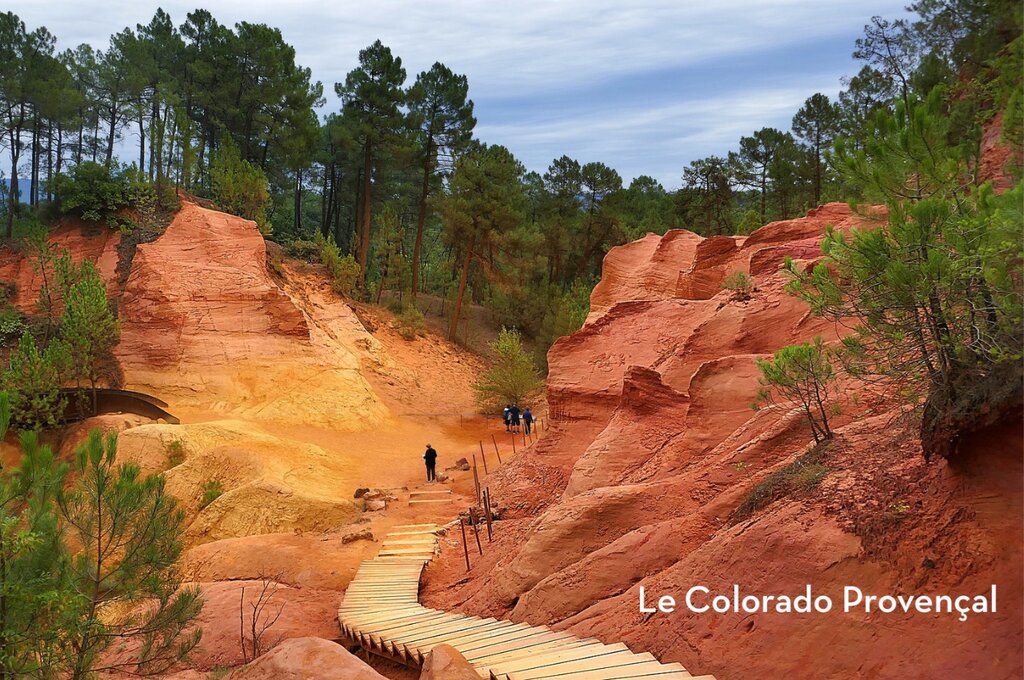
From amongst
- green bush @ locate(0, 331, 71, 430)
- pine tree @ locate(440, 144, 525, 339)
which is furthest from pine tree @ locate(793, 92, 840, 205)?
green bush @ locate(0, 331, 71, 430)

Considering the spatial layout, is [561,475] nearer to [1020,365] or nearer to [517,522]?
[517,522]

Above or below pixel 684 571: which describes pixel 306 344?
above

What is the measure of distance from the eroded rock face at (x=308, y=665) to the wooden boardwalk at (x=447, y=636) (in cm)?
109

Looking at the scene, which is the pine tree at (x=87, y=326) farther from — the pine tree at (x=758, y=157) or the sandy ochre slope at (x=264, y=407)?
the pine tree at (x=758, y=157)

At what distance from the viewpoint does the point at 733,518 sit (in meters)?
7.59

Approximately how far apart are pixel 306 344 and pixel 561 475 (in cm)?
1667

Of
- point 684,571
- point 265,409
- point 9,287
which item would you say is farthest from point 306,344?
point 684,571

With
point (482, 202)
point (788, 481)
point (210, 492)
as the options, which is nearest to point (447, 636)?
point (788, 481)

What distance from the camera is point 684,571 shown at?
278 inches

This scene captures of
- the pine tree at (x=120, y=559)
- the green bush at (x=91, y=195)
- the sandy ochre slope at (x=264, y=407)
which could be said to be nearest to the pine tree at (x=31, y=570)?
the pine tree at (x=120, y=559)

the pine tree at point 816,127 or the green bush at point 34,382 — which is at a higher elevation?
the pine tree at point 816,127

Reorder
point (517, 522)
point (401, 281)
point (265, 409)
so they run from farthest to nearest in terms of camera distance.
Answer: point (401, 281) < point (265, 409) < point (517, 522)

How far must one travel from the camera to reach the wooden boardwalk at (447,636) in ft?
19.2

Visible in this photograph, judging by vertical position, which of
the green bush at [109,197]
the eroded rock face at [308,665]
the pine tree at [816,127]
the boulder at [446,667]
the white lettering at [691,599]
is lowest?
the eroded rock face at [308,665]
